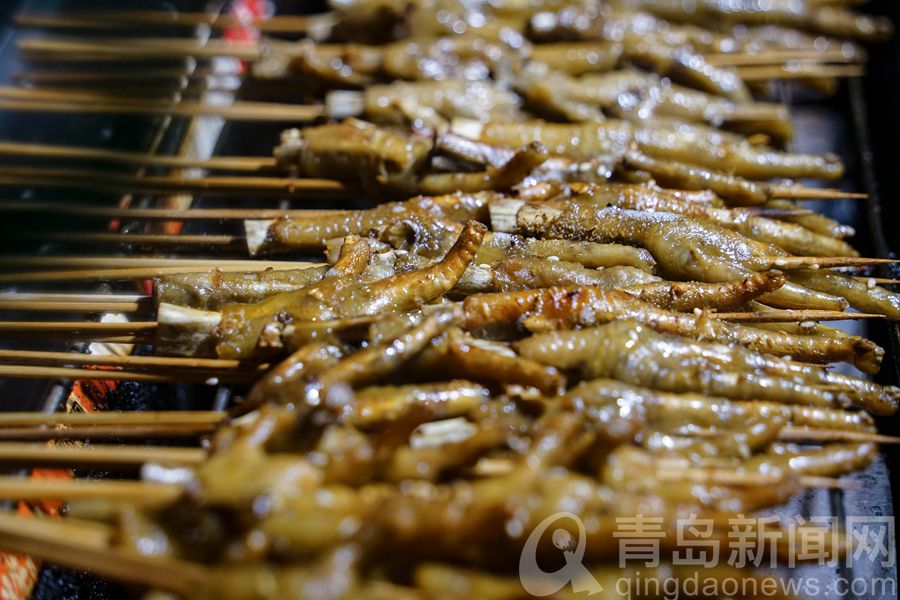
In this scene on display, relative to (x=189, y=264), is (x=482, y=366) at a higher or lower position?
lower

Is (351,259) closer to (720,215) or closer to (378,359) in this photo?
(378,359)

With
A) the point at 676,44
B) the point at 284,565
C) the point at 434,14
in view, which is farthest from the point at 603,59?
the point at 284,565

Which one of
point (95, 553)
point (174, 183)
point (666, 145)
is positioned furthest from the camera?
point (174, 183)

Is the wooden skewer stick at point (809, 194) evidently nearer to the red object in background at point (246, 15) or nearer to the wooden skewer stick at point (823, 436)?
the wooden skewer stick at point (823, 436)

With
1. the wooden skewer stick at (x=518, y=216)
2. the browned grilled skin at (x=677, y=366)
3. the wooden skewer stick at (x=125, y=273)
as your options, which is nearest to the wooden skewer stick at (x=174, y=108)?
the wooden skewer stick at (x=518, y=216)

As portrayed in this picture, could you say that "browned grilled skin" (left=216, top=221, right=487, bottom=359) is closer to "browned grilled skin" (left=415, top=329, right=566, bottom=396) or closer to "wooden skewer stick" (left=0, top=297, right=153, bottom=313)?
"browned grilled skin" (left=415, top=329, right=566, bottom=396)

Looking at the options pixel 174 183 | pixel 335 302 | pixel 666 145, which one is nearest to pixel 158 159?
pixel 174 183

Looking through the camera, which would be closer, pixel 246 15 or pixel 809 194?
pixel 809 194
